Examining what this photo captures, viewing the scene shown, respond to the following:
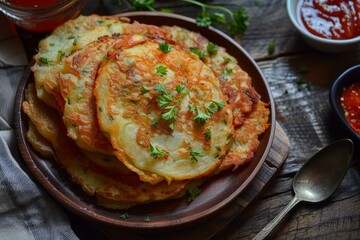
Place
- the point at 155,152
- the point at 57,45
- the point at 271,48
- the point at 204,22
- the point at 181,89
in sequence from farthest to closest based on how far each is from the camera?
the point at 271,48
the point at 204,22
the point at 57,45
the point at 181,89
the point at 155,152

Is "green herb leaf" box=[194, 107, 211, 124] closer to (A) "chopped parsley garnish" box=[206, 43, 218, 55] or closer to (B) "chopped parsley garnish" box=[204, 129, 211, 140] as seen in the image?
A: (B) "chopped parsley garnish" box=[204, 129, 211, 140]

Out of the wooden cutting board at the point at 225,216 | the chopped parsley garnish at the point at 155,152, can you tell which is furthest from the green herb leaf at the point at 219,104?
the wooden cutting board at the point at 225,216

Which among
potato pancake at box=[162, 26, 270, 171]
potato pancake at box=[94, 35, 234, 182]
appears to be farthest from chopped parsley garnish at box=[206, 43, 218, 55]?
potato pancake at box=[94, 35, 234, 182]

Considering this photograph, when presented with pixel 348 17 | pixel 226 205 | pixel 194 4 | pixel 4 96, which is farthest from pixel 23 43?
pixel 348 17

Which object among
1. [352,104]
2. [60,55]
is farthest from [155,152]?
[352,104]

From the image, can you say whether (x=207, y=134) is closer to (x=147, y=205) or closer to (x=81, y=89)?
(x=147, y=205)

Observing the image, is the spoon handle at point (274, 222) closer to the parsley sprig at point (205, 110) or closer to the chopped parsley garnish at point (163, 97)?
the parsley sprig at point (205, 110)

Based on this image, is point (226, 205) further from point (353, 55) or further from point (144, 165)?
point (353, 55)
